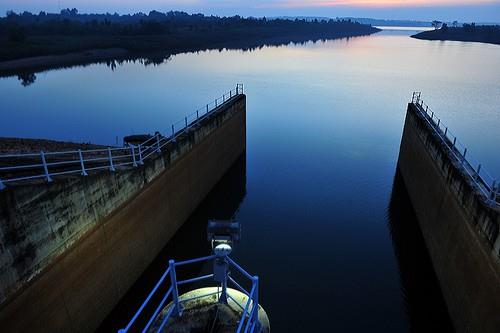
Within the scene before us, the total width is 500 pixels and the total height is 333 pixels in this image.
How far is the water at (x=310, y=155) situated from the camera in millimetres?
16219

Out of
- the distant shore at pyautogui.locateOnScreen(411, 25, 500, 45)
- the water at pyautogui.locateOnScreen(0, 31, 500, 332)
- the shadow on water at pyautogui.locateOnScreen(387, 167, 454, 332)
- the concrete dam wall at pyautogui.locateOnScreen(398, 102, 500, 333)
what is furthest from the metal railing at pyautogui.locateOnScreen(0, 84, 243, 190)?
the distant shore at pyautogui.locateOnScreen(411, 25, 500, 45)

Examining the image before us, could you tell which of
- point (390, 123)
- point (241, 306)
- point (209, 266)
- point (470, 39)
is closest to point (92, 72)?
point (390, 123)

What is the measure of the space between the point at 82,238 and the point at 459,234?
47.1ft

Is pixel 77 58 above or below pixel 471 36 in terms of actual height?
below

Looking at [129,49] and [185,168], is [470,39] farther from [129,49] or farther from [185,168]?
[185,168]

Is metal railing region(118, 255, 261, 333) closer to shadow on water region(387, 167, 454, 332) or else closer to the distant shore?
shadow on water region(387, 167, 454, 332)

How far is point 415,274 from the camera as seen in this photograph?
1781cm

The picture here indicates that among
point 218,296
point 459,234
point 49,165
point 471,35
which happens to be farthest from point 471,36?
point 218,296

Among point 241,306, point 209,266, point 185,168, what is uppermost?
point 241,306

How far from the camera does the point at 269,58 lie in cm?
9512

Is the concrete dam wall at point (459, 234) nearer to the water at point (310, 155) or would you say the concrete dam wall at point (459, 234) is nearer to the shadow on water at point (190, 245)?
the water at point (310, 155)

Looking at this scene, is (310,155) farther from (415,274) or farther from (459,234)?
(459,234)

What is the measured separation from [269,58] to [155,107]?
5751 centimetres

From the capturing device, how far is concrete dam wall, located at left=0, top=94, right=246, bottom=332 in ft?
31.5
